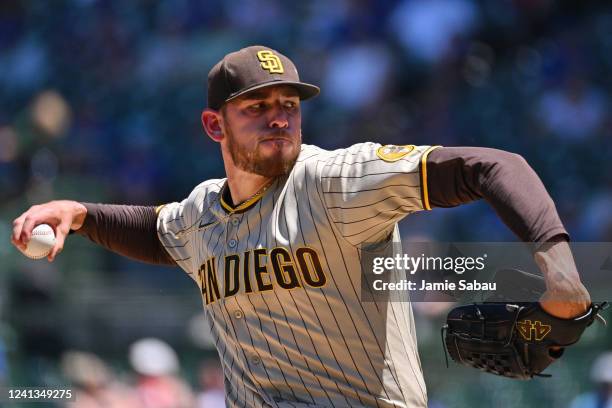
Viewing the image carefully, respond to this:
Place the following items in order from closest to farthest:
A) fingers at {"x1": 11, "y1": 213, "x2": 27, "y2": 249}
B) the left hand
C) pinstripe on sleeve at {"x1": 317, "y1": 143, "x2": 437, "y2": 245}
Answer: the left hand < pinstripe on sleeve at {"x1": 317, "y1": 143, "x2": 437, "y2": 245} < fingers at {"x1": 11, "y1": 213, "x2": 27, "y2": 249}

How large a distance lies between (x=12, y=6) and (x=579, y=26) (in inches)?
202

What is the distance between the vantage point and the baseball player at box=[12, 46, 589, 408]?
2453mm

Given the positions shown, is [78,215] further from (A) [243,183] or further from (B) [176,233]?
(A) [243,183]

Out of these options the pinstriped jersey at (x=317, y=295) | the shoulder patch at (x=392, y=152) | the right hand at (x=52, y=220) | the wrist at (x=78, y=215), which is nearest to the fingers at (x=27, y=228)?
the right hand at (x=52, y=220)

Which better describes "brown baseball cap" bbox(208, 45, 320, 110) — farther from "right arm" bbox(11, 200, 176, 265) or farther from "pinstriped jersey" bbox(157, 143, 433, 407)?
"right arm" bbox(11, 200, 176, 265)

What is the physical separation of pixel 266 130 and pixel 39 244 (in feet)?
2.46

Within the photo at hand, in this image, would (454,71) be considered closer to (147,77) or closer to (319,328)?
(147,77)

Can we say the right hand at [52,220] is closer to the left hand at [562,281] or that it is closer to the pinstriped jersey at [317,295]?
the pinstriped jersey at [317,295]

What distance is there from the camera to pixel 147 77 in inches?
340

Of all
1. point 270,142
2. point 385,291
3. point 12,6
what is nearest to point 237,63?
point 270,142

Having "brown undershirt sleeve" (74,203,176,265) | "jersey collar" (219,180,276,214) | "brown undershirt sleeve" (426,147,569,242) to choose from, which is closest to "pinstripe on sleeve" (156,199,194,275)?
"brown undershirt sleeve" (74,203,176,265)

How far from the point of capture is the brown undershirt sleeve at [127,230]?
3.41 meters

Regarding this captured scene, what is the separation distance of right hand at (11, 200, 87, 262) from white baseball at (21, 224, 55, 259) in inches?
0.5

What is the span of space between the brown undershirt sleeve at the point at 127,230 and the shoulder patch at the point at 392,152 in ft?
3.74
